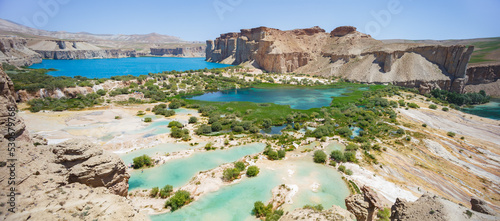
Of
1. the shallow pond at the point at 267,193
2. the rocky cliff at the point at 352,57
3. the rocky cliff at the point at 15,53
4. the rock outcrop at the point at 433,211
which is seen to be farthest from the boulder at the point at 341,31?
the rocky cliff at the point at 15,53

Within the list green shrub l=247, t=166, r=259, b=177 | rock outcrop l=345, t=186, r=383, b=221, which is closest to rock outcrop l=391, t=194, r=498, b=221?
rock outcrop l=345, t=186, r=383, b=221

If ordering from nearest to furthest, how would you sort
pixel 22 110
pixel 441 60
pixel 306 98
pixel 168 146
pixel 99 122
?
pixel 168 146 < pixel 99 122 < pixel 22 110 < pixel 306 98 < pixel 441 60

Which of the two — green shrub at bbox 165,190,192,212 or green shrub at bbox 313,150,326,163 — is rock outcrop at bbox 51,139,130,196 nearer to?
green shrub at bbox 165,190,192,212

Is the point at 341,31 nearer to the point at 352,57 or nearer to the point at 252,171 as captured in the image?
the point at 352,57

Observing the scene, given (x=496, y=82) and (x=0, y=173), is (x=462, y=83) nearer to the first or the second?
(x=496, y=82)

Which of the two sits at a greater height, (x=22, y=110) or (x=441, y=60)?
(x=441, y=60)


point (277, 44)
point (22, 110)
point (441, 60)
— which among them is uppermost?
point (277, 44)

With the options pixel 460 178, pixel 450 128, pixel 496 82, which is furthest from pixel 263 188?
pixel 496 82
